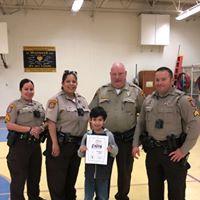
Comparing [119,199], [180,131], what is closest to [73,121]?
[180,131]

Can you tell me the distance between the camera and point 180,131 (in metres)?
2.88

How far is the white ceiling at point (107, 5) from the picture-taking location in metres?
11.3

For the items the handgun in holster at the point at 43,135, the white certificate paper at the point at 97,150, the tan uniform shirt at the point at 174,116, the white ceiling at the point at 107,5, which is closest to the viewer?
the tan uniform shirt at the point at 174,116

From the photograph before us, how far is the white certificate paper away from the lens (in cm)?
303

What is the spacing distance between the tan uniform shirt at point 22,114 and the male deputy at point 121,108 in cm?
82

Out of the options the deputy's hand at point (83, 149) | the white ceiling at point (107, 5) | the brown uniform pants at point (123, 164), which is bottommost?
the brown uniform pants at point (123, 164)

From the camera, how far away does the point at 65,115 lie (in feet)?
10.6

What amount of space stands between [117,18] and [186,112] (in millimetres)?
10176

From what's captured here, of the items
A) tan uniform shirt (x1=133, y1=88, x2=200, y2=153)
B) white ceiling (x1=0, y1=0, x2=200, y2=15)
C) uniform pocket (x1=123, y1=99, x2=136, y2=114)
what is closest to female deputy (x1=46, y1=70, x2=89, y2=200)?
uniform pocket (x1=123, y1=99, x2=136, y2=114)

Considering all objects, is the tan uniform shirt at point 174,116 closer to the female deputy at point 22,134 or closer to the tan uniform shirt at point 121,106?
the tan uniform shirt at point 121,106

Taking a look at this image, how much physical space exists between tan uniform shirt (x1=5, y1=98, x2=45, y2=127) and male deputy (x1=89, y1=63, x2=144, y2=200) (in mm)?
821

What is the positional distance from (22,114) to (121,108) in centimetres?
119

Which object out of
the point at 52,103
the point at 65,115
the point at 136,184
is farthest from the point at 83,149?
the point at 136,184

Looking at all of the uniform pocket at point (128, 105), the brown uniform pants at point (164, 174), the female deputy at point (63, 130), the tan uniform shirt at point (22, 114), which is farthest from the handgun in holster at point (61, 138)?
the brown uniform pants at point (164, 174)
